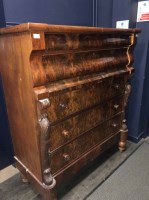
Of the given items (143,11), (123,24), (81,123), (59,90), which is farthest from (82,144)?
(143,11)

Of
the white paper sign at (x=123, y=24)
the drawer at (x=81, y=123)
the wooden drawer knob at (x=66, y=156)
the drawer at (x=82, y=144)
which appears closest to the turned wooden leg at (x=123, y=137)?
the drawer at (x=82, y=144)

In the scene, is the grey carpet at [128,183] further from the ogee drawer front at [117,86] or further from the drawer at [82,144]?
the ogee drawer front at [117,86]

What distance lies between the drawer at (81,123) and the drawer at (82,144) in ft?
0.19

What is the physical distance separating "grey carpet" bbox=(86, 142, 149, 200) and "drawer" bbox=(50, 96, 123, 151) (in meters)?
0.55

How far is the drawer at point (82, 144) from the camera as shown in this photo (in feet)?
4.11

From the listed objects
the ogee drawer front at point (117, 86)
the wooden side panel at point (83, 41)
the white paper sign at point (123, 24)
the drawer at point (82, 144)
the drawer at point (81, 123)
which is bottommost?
the drawer at point (82, 144)

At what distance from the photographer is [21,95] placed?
1160mm

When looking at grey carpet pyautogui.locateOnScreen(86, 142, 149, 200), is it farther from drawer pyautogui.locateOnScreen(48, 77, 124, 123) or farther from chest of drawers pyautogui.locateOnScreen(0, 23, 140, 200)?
drawer pyautogui.locateOnScreen(48, 77, 124, 123)

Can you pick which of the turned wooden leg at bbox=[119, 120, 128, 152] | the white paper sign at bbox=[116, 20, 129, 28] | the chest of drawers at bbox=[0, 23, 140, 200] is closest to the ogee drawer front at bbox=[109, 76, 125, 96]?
the chest of drawers at bbox=[0, 23, 140, 200]

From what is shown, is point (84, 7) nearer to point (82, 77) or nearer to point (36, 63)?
point (82, 77)

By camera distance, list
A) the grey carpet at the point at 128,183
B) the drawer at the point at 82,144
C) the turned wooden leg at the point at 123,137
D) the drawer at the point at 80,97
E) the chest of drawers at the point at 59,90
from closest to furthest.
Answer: the chest of drawers at the point at 59,90 < the drawer at the point at 80,97 < the drawer at the point at 82,144 < the grey carpet at the point at 128,183 < the turned wooden leg at the point at 123,137

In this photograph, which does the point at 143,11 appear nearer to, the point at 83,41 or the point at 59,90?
the point at 83,41

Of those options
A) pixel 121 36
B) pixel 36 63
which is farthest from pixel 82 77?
pixel 121 36

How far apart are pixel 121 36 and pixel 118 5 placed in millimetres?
544
